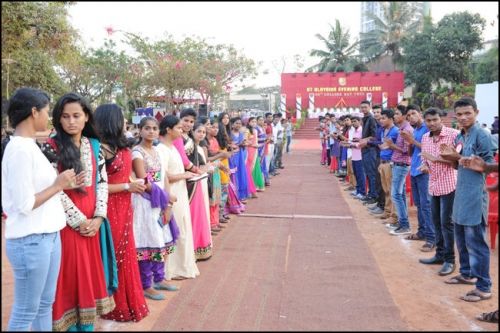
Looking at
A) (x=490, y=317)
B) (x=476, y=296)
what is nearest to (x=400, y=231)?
(x=476, y=296)

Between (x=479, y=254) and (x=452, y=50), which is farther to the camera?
(x=452, y=50)

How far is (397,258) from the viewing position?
5258mm

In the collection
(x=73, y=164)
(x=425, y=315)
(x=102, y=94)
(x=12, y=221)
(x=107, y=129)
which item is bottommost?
(x=425, y=315)

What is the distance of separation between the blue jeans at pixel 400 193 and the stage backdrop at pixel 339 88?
25875 millimetres

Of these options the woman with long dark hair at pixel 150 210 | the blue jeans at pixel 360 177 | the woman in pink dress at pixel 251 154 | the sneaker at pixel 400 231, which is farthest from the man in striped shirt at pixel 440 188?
the woman in pink dress at pixel 251 154

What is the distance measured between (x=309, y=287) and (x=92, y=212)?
203 cm

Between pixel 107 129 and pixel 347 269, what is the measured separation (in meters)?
2.70

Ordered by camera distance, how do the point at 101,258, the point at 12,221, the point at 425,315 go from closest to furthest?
the point at 12,221 → the point at 101,258 → the point at 425,315

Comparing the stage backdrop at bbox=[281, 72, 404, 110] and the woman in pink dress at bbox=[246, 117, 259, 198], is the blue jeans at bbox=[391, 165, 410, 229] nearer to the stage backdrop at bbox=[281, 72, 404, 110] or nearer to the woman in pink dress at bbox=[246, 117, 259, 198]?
the woman in pink dress at bbox=[246, 117, 259, 198]

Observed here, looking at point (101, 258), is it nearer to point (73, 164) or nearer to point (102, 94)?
point (73, 164)

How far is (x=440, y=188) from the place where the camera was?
15.2 ft

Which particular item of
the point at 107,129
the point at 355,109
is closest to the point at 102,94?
the point at 107,129

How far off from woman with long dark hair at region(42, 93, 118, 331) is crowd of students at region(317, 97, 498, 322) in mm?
2365

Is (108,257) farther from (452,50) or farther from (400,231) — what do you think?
(452,50)
